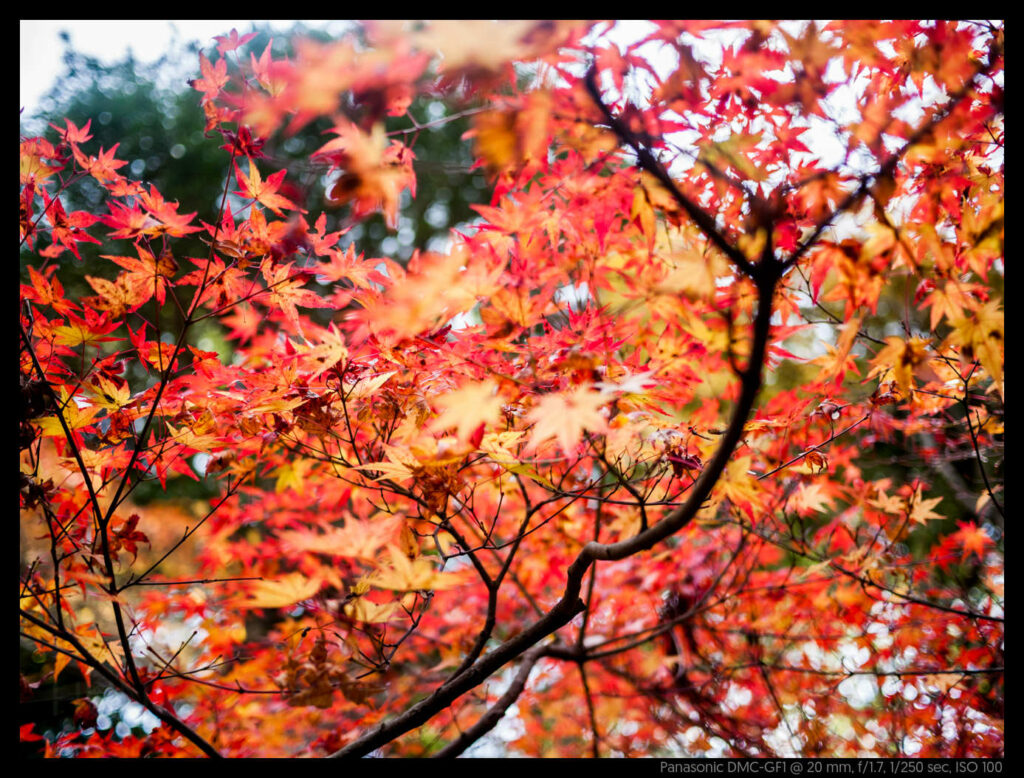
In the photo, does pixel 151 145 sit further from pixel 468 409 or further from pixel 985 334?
pixel 985 334

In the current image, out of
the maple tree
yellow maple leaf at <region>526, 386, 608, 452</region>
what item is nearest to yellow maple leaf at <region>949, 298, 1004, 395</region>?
the maple tree

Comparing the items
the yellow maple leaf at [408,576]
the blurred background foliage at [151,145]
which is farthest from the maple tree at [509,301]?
the blurred background foliage at [151,145]

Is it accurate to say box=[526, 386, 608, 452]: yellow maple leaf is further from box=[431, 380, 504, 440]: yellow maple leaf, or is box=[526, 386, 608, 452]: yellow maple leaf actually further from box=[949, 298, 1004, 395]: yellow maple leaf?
box=[949, 298, 1004, 395]: yellow maple leaf

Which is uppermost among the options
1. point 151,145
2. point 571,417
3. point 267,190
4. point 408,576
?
point 151,145

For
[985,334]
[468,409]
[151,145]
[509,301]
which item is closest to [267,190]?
[509,301]

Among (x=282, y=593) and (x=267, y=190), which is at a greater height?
(x=267, y=190)

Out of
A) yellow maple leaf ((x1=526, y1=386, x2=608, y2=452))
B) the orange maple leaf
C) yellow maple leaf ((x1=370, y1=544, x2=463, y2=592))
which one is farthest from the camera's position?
the orange maple leaf

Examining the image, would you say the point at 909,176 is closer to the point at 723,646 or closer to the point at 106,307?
the point at 106,307

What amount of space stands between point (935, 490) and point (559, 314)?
603 centimetres

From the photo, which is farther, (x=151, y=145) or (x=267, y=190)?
(x=151, y=145)

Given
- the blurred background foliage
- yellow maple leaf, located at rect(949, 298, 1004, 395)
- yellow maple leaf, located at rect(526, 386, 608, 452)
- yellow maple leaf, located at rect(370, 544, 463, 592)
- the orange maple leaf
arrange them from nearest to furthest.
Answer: yellow maple leaf, located at rect(526, 386, 608, 452) < yellow maple leaf, located at rect(949, 298, 1004, 395) < yellow maple leaf, located at rect(370, 544, 463, 592) < the orange maple leaf < the blurred background foliage

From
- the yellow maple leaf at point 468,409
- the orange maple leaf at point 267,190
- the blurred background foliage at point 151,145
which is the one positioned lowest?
the yellow maple leaf at point 468,409

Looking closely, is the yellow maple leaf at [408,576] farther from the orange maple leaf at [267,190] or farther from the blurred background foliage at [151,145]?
the blurred background foliage at [151,145]

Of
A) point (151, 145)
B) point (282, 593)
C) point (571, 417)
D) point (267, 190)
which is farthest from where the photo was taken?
point (151, 145)
